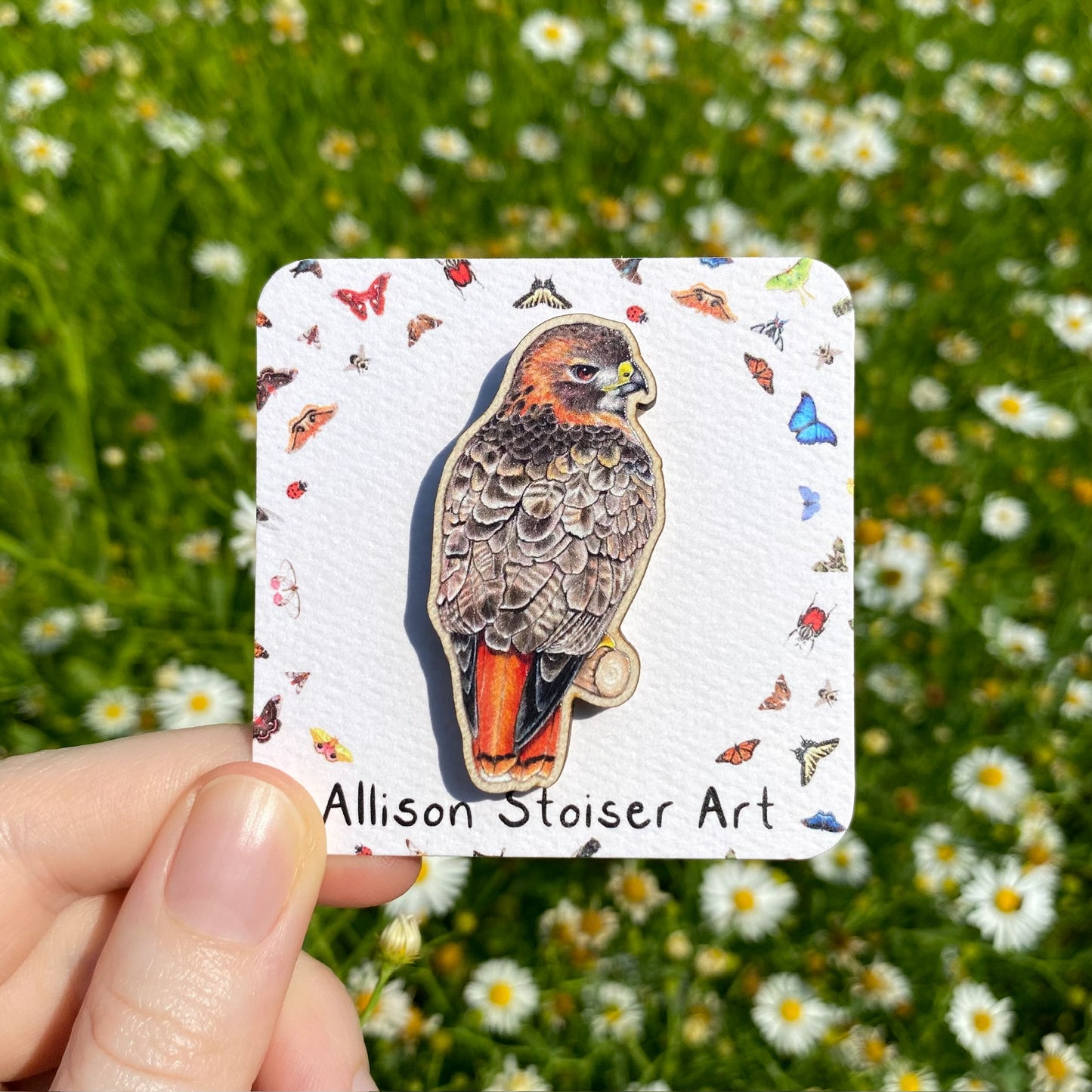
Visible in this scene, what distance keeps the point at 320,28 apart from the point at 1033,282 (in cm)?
181

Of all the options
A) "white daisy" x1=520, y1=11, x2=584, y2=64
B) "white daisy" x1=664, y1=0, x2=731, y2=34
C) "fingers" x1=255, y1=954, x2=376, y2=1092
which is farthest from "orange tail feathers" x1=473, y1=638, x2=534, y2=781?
"white daisy" x1=664, y1=0, x2=731, y2=34

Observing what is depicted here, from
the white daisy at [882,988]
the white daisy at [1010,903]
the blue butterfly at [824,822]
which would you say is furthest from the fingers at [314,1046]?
the white daisy at [1010,903]

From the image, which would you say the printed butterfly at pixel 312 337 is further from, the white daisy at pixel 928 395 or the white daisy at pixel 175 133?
the white daisy at pixel 928 395

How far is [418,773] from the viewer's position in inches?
43.7

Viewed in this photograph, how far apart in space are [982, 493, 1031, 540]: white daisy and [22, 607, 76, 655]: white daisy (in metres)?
1.78

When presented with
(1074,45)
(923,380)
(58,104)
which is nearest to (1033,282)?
(923,380)

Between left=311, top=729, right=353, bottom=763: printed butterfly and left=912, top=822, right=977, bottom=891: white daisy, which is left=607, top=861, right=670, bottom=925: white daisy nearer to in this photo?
left=912, top=822, right=977, bottom=891: white daisy

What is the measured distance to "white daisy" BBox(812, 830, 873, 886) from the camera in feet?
5.20

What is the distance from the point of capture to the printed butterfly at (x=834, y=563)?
1151 millimetres

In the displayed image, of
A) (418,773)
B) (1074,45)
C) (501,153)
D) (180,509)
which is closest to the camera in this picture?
(418,773)

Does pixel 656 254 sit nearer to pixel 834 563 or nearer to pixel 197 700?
pixel 834 563

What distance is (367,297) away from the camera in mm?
1188

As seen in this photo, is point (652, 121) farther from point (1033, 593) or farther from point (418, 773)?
point (418, 773)

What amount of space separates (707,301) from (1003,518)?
1058 mm
